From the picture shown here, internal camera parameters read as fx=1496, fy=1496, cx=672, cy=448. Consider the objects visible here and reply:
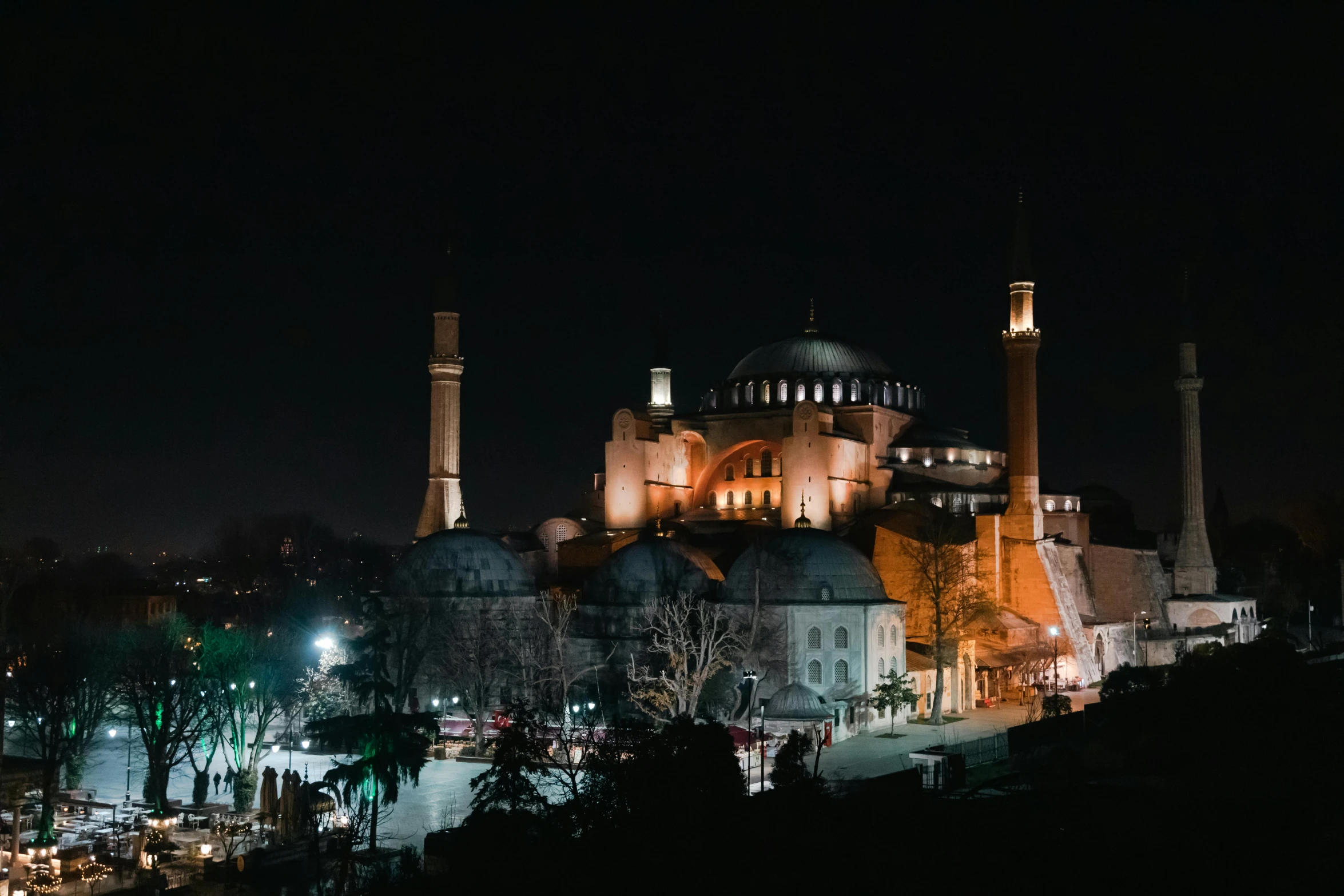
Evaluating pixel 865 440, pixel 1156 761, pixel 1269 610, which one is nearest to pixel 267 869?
pixel 1156 761

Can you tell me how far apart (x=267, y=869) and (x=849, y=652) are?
1917cm

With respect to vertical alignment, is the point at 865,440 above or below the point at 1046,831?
above

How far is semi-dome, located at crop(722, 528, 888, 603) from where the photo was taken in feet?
127

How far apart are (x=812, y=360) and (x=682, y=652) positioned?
26.1 meters

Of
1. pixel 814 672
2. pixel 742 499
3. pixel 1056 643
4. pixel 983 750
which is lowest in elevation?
pixel 983 750

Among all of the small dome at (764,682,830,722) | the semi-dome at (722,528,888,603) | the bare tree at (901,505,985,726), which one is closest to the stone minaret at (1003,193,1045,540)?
the bare tree at (901,505,985,726)

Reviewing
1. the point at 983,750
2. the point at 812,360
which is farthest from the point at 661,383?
the point at 983,750

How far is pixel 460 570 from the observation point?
140 feet

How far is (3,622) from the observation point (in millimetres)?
26406

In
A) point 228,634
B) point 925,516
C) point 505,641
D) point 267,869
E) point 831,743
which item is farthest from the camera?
point 925,516

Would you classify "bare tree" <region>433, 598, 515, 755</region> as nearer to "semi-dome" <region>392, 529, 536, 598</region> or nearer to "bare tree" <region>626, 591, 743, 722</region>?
"semi-dome" <region>392, 529, 536, 598</region>

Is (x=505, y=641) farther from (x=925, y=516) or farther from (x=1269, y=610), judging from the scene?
(x=1269, y=610)

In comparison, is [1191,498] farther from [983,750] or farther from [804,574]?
[983,750]

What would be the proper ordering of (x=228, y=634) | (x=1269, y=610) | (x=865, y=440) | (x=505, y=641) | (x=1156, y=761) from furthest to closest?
1. (x=1269, y=610)
2. (x=865, y=440)
3. (x=505, y=641)
4. (x=228, y=634)
5. (x=1156, y=761)
